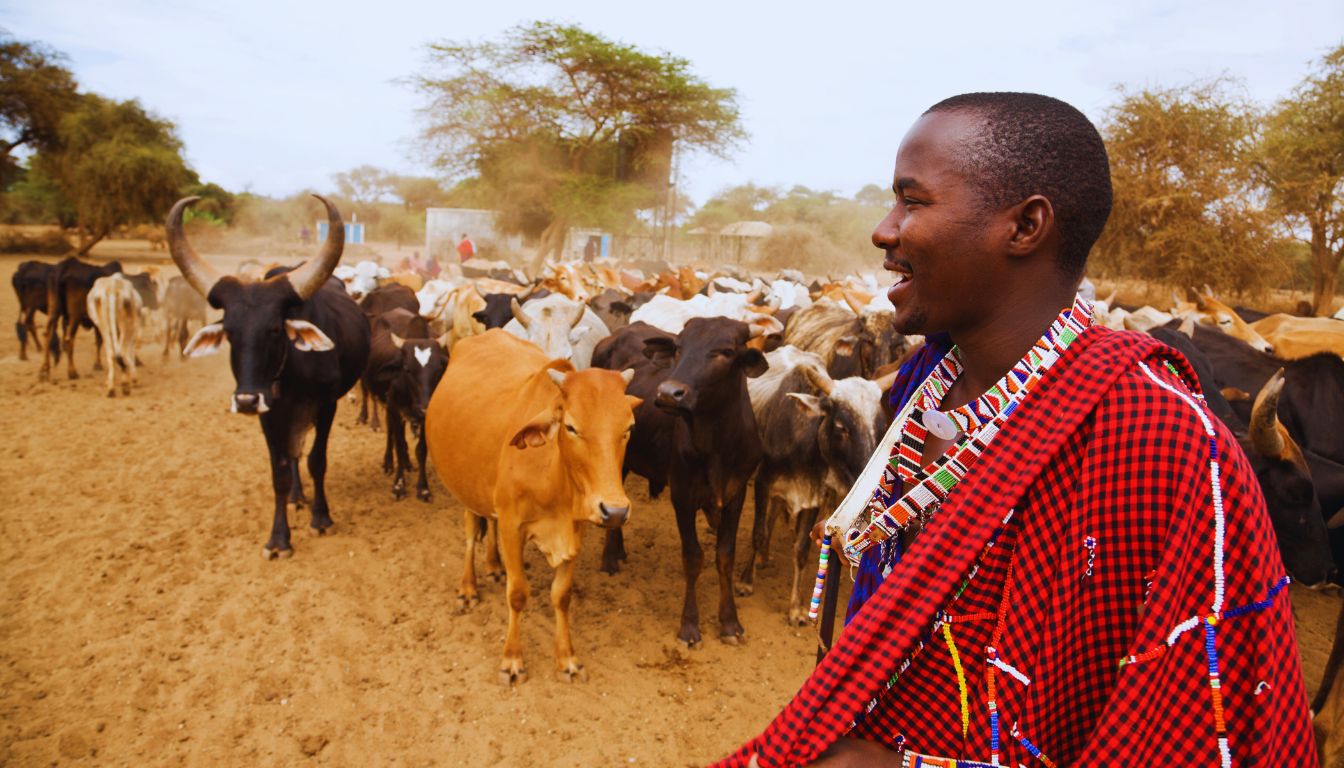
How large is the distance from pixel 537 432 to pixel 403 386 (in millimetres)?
3687

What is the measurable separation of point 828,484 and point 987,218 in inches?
163

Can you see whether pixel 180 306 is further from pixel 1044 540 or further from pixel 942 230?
pixel 1044 540

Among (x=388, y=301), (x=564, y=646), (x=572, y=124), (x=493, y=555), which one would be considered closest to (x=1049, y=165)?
(x=564, y=646)

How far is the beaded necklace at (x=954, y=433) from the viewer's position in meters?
1.15

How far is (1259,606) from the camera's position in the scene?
2.86 feet

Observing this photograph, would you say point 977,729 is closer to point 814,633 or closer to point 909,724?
point 909,724

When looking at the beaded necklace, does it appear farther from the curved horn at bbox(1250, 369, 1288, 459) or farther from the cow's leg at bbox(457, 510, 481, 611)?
the cow's leg at bbox(457, 510, 481, 611)

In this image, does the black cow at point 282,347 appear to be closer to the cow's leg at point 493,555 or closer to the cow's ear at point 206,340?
the cow's ear at point 206,340

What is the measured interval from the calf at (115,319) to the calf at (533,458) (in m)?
7.87

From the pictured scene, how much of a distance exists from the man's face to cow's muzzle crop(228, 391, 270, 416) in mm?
5022

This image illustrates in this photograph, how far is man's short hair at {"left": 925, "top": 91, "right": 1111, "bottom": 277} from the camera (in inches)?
44.8

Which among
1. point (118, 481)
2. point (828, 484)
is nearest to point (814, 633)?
point (828, 484)

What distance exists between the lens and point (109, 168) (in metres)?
28.1

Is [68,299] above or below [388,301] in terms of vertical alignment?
below
